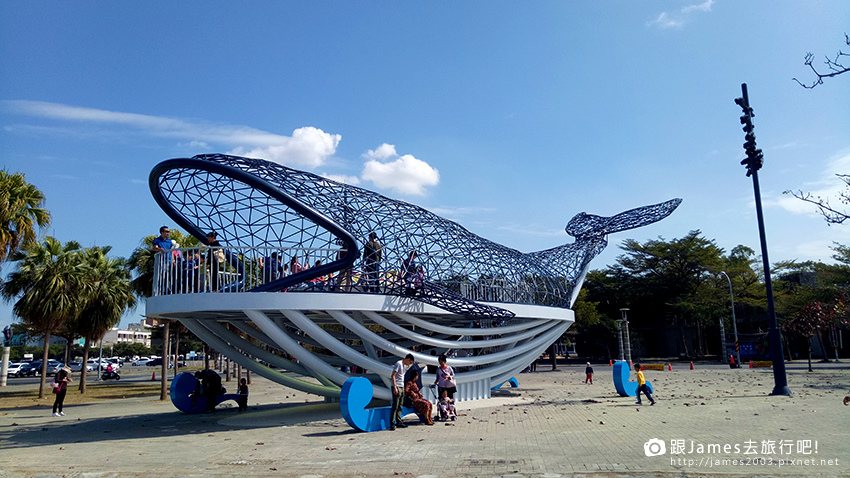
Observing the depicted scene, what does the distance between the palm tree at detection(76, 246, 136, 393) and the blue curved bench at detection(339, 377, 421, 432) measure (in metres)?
18.1

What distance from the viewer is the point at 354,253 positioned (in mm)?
12891

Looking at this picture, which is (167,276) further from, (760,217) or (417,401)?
(760,217)

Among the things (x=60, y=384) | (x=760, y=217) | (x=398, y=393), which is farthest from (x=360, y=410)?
(x=760, y=217)

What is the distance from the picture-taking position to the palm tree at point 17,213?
59.0 ft

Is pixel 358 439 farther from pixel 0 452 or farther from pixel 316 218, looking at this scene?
pixel 0 452

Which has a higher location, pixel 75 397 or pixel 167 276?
pixel 167 276

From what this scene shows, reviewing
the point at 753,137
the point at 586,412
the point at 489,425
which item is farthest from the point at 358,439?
the point at 753,137

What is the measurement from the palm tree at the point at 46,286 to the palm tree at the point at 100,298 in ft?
1.97

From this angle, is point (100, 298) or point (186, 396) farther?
point (100, 298)

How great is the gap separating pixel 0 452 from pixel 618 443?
11894 millimetres

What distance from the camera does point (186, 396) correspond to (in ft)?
56.6

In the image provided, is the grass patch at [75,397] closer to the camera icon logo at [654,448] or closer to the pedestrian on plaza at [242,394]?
the pedestrian on plaza at [242,394]

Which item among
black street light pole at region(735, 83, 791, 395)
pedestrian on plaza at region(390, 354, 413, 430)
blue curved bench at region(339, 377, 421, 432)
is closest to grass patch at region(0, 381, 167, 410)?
blue curved bench at region(339, 377, 421, 432)

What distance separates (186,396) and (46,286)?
35.9 ft
